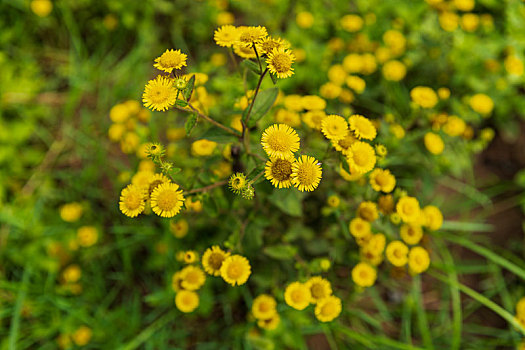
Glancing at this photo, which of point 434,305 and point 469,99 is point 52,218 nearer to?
point 434,305

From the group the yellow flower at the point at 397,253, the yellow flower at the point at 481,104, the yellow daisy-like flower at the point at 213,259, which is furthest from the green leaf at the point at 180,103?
the yellow flower at the point at 481,104

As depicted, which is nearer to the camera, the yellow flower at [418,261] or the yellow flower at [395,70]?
the yellow flower at [418,261]

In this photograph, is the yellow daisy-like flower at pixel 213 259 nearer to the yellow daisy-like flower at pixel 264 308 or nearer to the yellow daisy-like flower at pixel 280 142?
the yellow daisy-like flower at pixel 264 308

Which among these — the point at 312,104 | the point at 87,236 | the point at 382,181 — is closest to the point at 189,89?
the point at 312,104

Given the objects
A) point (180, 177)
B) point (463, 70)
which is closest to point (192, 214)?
point (180, 177)

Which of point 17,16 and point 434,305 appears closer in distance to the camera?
point 434,305

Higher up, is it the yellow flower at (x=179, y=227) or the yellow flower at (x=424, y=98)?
the yellow flower at (x=424, y=98)

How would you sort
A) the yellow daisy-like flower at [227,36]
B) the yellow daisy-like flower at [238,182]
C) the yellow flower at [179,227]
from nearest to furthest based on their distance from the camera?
1. the yellow daisy-like flower at [238,182]
2. the yellow daisy-like flower at [227,36]
3. the yellow flower at [179,227]
